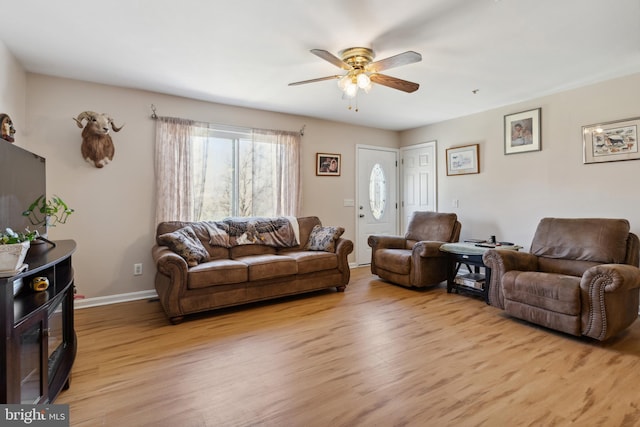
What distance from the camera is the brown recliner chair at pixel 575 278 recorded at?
8.00 feet

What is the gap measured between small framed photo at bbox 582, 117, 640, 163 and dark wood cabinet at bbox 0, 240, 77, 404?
4.85 meters

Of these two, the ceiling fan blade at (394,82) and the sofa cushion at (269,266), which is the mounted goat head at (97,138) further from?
the ceiling fan blade at (394,82)

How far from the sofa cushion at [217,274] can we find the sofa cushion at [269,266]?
81mm

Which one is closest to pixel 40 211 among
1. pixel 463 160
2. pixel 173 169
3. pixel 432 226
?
pixel 173 169

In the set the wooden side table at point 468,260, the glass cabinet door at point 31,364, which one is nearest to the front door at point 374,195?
the wooden side table at point 468,260

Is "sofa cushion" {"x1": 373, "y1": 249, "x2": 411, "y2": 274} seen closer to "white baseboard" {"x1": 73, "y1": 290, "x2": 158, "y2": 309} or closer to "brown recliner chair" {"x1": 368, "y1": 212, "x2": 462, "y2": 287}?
"brown recliner chair" {"x1": 368, "y1": 212, "x2": 462, "y2": 287}

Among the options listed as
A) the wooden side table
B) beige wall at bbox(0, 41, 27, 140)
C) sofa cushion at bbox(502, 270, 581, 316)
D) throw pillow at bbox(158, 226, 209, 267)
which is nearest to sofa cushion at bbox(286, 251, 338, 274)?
throw pillow at bbox(158, 226, 209, 267)

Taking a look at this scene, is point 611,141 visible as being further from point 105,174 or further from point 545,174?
point 105,174

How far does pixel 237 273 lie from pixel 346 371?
1599 mm

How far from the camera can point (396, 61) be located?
2.44 metres

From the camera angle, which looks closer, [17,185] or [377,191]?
[17,185]

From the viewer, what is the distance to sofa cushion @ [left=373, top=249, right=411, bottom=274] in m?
4.07

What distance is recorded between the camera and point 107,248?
11.7 feet

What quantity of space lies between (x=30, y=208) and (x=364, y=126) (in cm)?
463
